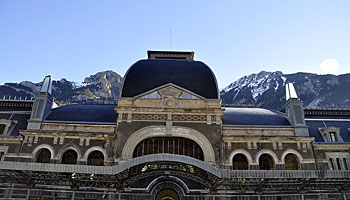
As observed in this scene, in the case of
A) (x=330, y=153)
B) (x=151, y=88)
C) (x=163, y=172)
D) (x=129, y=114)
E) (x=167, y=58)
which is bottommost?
(x=163, y=172)

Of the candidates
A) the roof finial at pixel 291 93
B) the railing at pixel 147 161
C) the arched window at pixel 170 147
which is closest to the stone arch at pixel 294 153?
the railing at pixel 147 161

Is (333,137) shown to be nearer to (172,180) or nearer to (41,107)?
(172,180)

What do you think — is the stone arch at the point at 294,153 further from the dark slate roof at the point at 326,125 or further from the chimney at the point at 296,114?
the dark slate roof at the point at 326,125

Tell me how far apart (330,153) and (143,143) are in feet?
58.4

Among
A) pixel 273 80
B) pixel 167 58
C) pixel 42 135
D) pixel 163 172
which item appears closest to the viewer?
pixel 163 172

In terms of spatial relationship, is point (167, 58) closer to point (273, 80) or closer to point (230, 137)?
point (230, 137)

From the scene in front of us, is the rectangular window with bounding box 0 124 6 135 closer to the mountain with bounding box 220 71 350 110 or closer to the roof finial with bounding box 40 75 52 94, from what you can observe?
the roof finial with bounding box 40 75 52 94

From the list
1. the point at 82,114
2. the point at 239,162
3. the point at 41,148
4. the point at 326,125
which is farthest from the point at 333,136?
the point at 41,148

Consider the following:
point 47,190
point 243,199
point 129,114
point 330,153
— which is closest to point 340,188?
point 330,153

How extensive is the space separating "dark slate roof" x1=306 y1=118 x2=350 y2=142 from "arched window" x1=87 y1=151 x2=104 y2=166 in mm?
20955

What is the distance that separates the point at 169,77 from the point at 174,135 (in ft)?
21.1

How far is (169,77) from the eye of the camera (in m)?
29.0

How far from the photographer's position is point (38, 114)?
26969 millimetres

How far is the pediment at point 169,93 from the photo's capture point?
2716 cm
